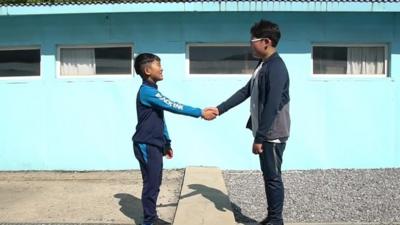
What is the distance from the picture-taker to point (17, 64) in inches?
363

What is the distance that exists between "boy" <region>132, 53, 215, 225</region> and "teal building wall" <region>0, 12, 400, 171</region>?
11.2ft

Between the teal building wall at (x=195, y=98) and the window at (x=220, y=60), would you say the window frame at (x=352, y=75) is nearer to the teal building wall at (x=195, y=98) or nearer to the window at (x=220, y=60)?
the teal building wall at (x=195, y=98)

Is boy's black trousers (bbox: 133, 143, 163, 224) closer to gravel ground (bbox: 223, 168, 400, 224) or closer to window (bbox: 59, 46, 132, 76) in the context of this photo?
gravel ground (bbox: 223, 168, 400, 224)

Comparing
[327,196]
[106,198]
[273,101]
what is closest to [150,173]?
[273,101]

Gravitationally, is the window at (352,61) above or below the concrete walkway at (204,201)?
above

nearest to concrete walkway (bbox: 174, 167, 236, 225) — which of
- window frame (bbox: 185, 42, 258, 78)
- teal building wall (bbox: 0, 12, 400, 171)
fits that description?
teal building wall (bbox: 0, 12, 400, 171)

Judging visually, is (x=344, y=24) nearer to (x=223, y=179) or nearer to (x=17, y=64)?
(x=223, y=179)

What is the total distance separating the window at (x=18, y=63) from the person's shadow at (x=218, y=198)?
3538 mm

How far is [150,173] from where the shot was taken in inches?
213

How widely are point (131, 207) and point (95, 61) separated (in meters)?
3.24

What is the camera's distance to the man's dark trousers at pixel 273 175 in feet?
17.0

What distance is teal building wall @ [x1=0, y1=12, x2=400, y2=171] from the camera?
28.9 feet

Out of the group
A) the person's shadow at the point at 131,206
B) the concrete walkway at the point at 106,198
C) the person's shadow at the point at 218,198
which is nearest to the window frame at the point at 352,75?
the concrete walkway at the point at 106,198

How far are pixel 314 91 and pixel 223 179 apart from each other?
2111 mm
